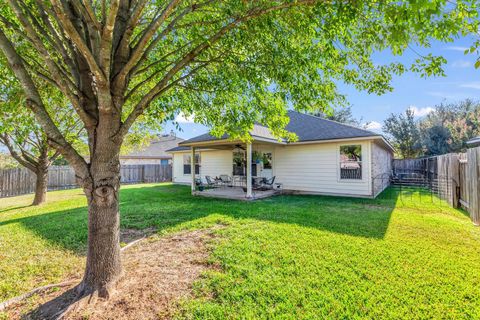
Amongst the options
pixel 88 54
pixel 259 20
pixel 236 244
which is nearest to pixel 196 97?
pixel 259 20

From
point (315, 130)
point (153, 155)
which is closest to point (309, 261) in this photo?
point (315, 130)

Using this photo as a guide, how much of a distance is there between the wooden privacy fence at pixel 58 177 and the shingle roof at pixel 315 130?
10.9m

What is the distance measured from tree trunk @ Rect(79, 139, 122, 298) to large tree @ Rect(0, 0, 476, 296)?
0.04 feet

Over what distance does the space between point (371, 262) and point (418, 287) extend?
31.3 inches

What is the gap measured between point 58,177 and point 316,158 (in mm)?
18560

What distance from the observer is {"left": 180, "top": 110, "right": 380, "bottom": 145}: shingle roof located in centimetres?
1116

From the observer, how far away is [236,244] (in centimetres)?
492

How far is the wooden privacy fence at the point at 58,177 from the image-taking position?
45.1ft

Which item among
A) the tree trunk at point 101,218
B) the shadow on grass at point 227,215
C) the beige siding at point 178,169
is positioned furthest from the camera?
the beige siding at point 178,169

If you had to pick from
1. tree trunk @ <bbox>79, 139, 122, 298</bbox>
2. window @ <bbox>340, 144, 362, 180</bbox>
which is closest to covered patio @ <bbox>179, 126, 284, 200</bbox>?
window @ <bbox>340, 144, 362, 180</bbox>

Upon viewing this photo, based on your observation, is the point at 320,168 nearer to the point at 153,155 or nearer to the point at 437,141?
the point at 437,141

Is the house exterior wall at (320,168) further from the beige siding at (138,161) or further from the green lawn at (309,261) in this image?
the beige siding at (138,161)

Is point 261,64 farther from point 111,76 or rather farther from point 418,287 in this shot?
point 418,287

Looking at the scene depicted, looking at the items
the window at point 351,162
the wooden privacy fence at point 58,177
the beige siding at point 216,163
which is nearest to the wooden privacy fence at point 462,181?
the window at point 351,162
